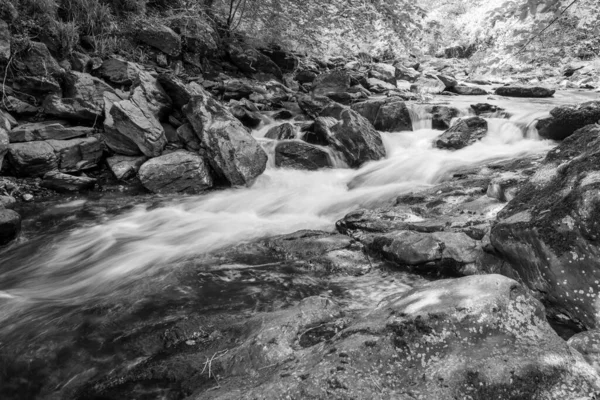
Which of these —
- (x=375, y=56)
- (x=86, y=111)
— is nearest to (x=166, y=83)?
(x=86, y=111)

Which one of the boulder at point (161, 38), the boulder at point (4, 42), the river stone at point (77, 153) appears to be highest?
the boulder at point (161, 38)

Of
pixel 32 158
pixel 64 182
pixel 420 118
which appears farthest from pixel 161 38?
pixel 420 118

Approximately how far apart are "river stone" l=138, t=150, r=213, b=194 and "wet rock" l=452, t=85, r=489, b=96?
13567 millimetres

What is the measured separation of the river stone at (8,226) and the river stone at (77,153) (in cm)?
212

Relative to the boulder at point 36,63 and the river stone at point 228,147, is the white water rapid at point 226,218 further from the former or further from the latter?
the boulder at point 36,63

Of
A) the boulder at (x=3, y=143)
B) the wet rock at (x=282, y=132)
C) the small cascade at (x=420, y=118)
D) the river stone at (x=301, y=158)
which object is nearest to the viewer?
the boulder at (x=3, y=143)

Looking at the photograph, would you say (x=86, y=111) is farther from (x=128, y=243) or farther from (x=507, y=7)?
(x=507, y=7)

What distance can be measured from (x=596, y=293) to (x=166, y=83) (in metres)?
9.02

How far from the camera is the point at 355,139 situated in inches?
362

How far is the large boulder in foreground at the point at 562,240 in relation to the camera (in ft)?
7.88

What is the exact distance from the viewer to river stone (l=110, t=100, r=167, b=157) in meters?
7.92

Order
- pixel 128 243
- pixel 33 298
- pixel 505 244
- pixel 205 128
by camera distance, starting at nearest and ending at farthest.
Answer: pixel 505 244 → pixel 33 298 → pixel 128 243 → pixel 205 128

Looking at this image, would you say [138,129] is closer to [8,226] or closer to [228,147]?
[228,147]

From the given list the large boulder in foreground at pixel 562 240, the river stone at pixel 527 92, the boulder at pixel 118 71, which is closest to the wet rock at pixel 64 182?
the boulder at pixel 118 71
